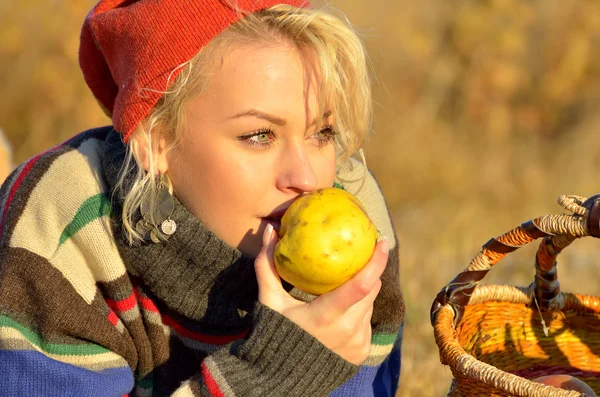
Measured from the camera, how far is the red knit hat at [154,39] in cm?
214

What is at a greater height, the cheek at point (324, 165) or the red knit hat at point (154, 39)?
the red knit hat at point (154, 39)

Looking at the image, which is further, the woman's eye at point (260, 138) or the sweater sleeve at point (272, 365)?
the woman's eye at point (260, 138)

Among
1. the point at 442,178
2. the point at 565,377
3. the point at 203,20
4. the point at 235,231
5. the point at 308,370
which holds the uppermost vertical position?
the point at 203,20

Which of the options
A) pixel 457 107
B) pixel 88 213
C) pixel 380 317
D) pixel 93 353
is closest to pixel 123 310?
pixel 93 353

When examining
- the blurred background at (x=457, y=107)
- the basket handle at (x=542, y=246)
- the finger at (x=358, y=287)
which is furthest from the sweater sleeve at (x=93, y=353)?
the blurred background at (x=457, y=107)

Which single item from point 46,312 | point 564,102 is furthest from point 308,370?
point 564,102

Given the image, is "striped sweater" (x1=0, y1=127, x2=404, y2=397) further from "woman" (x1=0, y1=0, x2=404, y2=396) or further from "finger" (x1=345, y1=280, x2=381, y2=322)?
"finger" (x1=345, y1=280, x2=381, y2=322)

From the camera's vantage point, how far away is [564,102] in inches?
240

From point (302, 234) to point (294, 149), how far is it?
30 cm

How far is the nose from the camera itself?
2.06 m

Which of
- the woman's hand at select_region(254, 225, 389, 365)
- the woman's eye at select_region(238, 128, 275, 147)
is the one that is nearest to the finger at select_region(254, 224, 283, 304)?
the woman's hand at select_region(254, 225, 389, 365)

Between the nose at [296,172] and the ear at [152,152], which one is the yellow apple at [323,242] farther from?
the ear at [152,152]

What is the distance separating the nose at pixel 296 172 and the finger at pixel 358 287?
0.84 ft

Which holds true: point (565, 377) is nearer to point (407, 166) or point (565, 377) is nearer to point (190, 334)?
point (190, 334)
